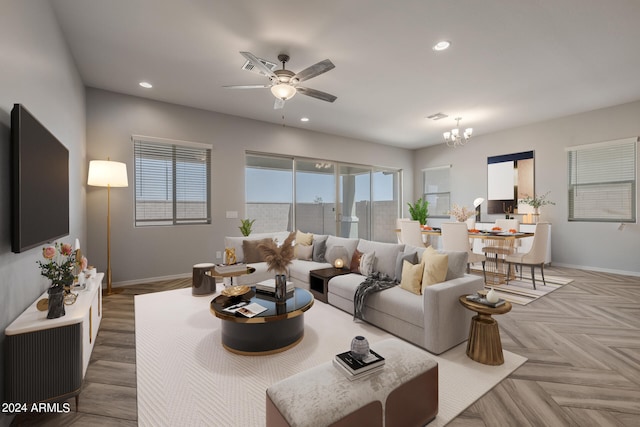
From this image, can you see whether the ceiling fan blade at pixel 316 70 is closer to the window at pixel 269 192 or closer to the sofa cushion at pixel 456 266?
the sofa cushion at pixel 456 266

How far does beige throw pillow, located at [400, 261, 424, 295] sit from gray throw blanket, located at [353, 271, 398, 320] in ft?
0.60

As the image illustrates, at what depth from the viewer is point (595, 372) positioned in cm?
212

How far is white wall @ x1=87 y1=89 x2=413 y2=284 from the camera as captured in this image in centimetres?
431

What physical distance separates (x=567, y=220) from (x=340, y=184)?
480cm

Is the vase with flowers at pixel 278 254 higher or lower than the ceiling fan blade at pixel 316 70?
lower

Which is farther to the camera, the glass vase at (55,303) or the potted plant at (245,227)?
the potted plant at (245,227)

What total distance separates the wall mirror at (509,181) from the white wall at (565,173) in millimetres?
113

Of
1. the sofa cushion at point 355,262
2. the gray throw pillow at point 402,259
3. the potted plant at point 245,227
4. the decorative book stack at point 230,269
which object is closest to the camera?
the gray throw pillow at point 402,259

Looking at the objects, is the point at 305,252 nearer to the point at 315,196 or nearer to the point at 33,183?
the point at 315,196

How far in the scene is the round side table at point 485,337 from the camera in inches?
86.8

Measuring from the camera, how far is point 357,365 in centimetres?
145

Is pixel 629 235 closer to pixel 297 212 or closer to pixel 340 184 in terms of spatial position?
pixel 340 184

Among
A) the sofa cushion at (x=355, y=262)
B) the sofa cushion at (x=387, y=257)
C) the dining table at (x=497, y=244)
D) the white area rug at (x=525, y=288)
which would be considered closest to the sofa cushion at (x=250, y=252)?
the sofa cushion at (x=355, y=262)

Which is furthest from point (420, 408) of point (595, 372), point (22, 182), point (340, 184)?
point (340, 184)
